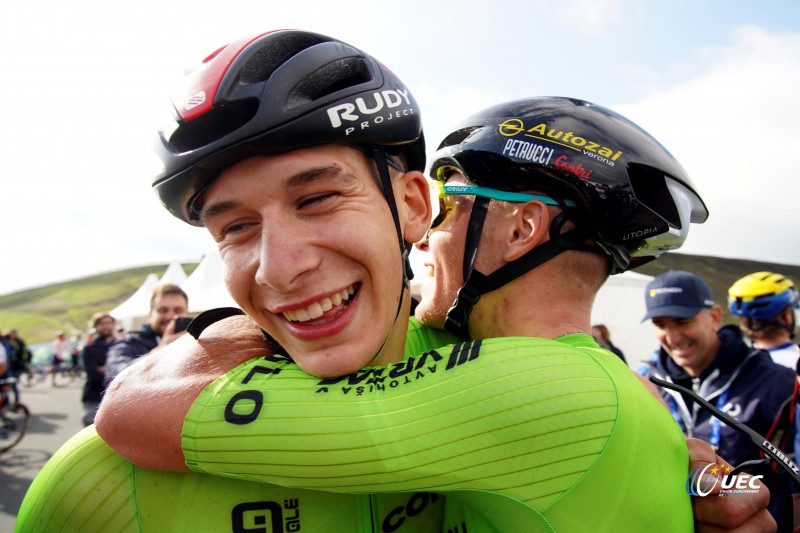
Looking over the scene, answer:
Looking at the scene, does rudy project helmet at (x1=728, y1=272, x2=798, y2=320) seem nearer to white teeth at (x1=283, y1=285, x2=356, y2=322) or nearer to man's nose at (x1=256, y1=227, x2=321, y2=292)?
white teeth at (x1=283, y1=285, x2=356, y2=322)

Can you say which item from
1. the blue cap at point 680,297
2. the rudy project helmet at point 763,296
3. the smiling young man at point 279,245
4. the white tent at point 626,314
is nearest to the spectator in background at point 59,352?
the white tent at point 626,314

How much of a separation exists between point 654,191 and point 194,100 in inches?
74.3

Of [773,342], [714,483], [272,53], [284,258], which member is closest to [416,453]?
[284,258]

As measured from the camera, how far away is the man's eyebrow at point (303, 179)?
5.49 ft

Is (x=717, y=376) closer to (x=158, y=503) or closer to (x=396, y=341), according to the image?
(x=396, y=341)

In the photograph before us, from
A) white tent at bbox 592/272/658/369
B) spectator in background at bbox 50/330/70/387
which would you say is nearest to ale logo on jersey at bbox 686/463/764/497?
white tent at bbox 592/272/658/369

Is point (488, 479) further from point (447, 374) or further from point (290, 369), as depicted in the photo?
point (290, 369)

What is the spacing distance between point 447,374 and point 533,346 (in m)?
0.27

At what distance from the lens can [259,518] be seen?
1.63m

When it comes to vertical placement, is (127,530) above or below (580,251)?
below

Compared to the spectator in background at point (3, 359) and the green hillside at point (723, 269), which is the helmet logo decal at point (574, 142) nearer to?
the spectator in background at point (3, 359)

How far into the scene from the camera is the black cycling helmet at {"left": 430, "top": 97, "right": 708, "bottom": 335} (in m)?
2.23

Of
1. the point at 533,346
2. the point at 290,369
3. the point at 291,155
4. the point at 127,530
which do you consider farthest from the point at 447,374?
the point at 127,530

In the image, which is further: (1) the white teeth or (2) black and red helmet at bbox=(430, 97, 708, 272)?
(2) black and red helmet at bbox=(430, 97, 708, 272)
